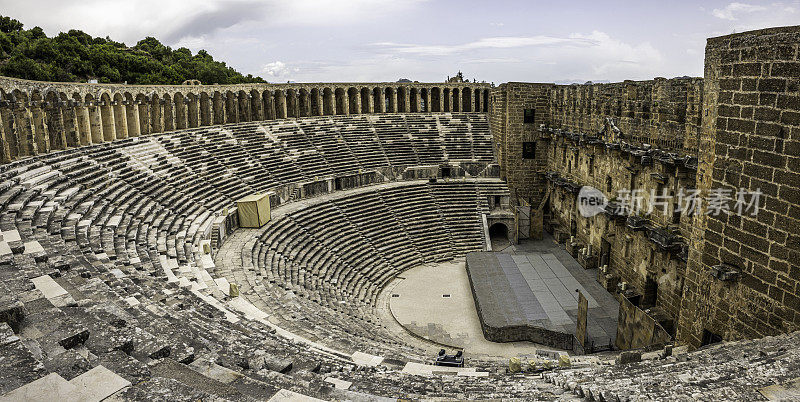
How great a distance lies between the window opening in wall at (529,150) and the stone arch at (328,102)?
13.4m

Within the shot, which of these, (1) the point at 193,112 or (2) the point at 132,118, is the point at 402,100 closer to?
(1) the point at 193,112

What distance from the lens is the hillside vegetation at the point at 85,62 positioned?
36469 mm

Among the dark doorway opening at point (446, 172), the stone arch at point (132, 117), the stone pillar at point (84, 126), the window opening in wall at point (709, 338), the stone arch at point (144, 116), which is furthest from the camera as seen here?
the dark doorway opening at point (446, 172)

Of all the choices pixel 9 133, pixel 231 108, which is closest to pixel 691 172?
pixel 9 133

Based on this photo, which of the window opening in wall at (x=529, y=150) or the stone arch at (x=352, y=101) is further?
the stone arch at (x=352, y=101)

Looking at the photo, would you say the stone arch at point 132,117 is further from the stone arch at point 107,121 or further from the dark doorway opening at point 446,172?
the dark doorway opening at point 446,172

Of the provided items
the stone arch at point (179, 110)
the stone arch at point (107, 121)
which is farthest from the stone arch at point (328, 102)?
the stone arch at point (107, 121)

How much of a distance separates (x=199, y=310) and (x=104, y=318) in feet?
9.69

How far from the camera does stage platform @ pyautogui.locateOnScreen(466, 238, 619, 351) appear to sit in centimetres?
1547

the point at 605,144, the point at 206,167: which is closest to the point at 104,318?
the point at 206,167

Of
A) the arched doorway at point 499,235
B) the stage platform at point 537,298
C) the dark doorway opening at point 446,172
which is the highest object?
the dark doorway opening at point 446,172

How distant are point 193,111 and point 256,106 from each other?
4.19 metres

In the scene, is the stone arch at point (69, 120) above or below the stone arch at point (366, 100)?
below

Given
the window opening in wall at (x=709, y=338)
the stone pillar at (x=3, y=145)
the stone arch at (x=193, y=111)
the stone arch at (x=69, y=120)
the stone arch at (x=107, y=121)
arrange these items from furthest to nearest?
the stone arch at (x=193, y=111)
the stone arch at (x=107, y=121)
the stone arch at (x=69, y=120)
the stone pillar at (x=3, y=145)
the window opening in wall at (x=709, y=338)
